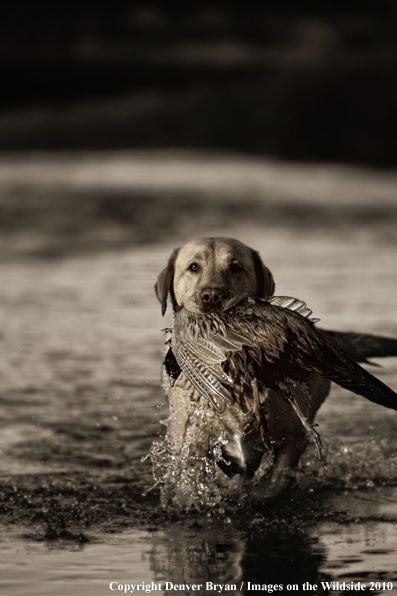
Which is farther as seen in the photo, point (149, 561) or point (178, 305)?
A: point (178, 305)

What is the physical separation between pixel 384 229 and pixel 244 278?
820 centimetres

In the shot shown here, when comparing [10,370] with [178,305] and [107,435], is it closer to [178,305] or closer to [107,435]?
[107,435]

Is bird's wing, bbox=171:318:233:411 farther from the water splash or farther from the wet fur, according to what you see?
the water splash

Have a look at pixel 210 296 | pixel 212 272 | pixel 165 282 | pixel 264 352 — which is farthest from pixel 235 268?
pixel 264 352

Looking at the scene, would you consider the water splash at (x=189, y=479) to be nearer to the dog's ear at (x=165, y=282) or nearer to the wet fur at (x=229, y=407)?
the wet fur at (x=229, y=407)

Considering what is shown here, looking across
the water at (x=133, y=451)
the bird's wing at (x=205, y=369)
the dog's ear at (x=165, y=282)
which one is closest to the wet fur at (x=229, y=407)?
the dog's ear at (x=165, y=282)

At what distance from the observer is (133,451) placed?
568cm

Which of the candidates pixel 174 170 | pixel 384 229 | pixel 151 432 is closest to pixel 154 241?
pixel 384 229

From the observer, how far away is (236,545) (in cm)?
387

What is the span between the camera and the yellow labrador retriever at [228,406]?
4.53 m

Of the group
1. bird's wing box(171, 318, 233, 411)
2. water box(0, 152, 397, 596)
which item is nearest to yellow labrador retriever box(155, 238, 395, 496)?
water box(0, 152, 397, 596)

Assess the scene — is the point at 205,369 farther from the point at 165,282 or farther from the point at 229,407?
the point at 165,282

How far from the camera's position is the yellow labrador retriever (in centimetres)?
453

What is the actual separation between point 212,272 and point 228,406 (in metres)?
0.68
